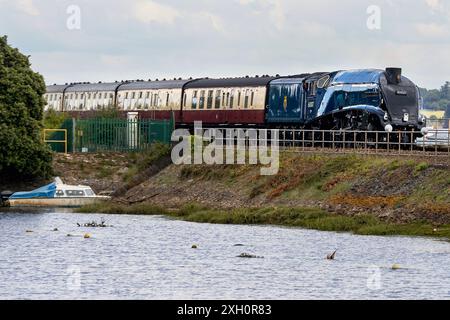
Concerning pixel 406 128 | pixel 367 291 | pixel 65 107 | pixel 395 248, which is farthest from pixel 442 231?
pixel 65 107

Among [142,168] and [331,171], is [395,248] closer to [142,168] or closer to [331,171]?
[331,171]

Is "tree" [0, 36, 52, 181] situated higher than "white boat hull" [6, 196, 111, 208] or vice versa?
"tree" [0, 36, 52, 181]

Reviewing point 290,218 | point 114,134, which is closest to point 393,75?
point 290,218

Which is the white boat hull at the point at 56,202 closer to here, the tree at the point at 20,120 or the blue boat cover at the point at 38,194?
the blue boat cover at the point at 38,194

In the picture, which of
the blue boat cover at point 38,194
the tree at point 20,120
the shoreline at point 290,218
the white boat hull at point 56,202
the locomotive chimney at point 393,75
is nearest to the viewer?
the shoreline at point 290,218

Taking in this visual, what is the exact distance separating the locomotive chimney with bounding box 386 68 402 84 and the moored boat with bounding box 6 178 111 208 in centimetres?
1599

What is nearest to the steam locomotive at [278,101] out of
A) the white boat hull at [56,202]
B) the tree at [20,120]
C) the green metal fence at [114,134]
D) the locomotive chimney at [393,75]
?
the locomotive chimney at [393,75]

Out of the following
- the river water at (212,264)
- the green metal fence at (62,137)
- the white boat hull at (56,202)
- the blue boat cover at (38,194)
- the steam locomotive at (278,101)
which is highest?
the steam locomotive at (278,101)

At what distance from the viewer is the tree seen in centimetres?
7494

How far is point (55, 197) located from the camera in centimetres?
7419

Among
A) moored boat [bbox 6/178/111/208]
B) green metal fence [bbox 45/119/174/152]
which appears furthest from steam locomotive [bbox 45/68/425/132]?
moored boat [bbox 6/178/111/208]

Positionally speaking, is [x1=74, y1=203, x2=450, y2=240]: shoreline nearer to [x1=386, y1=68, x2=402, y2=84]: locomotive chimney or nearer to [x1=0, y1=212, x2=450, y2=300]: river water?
[x1=0, y1=212, x2=450, y2=300]: river water

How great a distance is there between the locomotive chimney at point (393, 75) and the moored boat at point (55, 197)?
52.4ft

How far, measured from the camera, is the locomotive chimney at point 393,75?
238 feet
